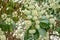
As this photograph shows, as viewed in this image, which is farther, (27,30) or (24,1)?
(24,1)

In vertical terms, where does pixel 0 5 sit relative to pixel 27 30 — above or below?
above

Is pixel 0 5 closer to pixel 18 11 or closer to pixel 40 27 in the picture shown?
pixel 18 11

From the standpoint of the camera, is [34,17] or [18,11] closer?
[34,17]

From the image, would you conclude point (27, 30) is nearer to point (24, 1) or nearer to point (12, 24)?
point (12, 24)

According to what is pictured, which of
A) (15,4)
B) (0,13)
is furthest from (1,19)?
(15,4)

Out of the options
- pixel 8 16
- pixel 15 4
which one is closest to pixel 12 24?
pixel 8 16

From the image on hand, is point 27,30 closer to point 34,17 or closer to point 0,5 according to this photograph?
point 34,17

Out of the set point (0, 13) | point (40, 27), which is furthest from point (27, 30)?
point (0, 13)
